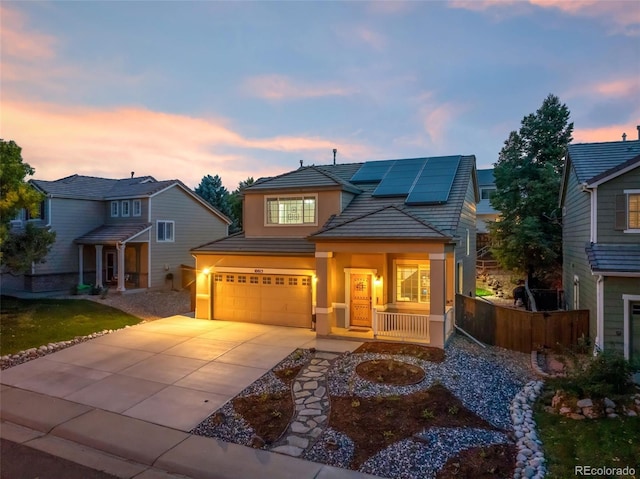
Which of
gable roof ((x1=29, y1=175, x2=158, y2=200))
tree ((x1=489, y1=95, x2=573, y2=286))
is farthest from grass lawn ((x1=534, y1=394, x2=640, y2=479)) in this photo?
gable roof ((x1=29, y1=175, x2=158, y2=200))

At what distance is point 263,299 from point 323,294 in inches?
127

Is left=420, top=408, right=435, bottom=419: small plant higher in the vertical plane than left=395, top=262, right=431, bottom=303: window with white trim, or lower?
lower

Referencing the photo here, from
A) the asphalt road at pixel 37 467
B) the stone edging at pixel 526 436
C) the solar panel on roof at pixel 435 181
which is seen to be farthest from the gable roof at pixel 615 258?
the asphalt road at pixel 37 467

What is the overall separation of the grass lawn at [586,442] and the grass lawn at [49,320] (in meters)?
14.0

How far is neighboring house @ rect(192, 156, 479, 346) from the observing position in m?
11.9

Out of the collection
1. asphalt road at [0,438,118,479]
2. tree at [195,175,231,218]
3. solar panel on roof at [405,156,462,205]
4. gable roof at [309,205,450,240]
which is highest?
tree at [195,175,231,218]

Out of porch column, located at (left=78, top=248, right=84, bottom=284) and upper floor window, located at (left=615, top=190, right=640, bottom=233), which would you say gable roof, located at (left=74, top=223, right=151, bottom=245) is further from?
upper floor window, located at (left=615, top=190, right=640, bottom=233)

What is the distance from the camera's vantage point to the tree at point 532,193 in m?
19.3

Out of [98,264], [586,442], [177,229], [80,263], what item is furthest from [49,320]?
[586,442]

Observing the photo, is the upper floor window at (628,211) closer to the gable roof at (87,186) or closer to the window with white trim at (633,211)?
the window with white trim at (633,211)

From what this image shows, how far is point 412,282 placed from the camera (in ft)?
45.7

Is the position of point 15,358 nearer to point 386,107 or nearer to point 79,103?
point 79,103

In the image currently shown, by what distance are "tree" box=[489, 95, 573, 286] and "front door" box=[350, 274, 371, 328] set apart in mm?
10336

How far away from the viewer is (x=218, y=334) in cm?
1317
